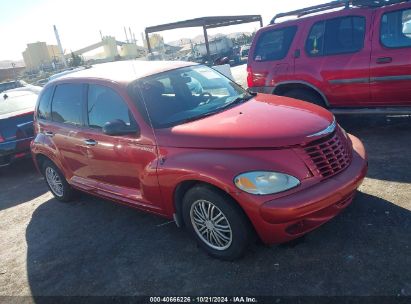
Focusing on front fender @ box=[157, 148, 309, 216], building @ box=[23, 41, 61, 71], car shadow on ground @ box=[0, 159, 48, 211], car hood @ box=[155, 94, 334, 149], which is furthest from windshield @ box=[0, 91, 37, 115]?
building @ box=[23, 41, 61, 71]

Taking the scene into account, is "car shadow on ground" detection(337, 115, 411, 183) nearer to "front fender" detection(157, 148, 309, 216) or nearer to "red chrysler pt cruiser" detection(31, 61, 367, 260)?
"red chrysler pt cruiser" detection(31, 61, 367, 260)

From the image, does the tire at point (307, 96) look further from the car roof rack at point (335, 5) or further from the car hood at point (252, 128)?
the car hood at point (252, 128)

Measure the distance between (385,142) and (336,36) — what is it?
6.04 ft

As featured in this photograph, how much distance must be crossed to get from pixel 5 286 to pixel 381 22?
19.6 ft

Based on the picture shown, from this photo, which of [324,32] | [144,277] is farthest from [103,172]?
[324,32]

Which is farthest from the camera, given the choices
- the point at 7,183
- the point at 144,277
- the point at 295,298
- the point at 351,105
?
the point at 7,183

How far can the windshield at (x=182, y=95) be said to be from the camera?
3.96 m

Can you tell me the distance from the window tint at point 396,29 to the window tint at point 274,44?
1.45 metres

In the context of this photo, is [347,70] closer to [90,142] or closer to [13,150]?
[90,142]

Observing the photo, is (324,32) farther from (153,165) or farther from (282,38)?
(153,165)

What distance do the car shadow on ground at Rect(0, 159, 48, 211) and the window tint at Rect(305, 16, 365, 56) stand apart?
17.1ft

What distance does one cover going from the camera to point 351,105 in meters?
6.36

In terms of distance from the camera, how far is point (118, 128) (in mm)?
A: 3881

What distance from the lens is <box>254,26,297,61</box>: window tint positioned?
6730 mm
